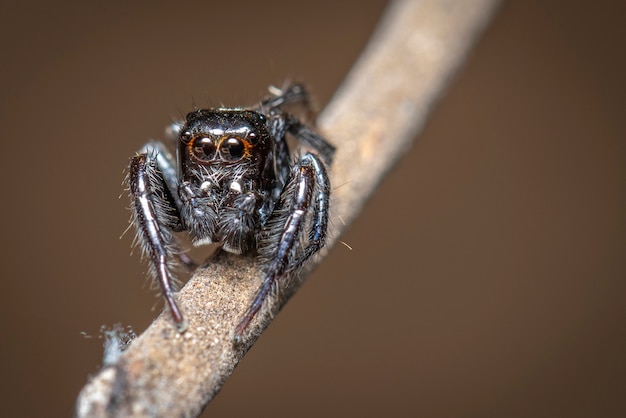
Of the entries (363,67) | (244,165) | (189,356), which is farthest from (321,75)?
(189,356)

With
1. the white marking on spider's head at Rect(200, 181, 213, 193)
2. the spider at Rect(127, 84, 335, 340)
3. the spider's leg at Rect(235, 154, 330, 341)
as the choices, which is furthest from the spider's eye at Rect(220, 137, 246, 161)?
the spider's leg at Rect(235, 154, 330, 341)

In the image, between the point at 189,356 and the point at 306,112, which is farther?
the point at 306,112

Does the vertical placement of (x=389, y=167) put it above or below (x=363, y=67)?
below

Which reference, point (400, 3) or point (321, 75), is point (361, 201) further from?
point (321, 75)

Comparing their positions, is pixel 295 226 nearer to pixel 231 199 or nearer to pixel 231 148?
pixel 231 199

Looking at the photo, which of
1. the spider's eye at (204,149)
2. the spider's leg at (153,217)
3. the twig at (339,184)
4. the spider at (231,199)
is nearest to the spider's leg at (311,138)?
the twig at (339,184)

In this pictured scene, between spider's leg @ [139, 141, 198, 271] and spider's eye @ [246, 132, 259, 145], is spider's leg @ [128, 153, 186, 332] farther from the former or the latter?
spider's eye @ [246, 132, 259, 145]
